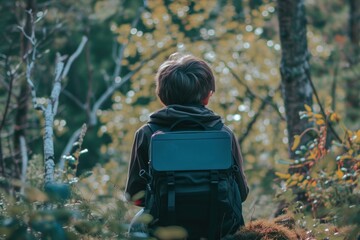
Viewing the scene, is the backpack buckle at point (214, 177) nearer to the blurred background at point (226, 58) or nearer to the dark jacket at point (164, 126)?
the dark jacket at point (164, 126)

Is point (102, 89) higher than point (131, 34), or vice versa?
point (131, 34)

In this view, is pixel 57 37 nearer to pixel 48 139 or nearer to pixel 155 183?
pixel 48 139

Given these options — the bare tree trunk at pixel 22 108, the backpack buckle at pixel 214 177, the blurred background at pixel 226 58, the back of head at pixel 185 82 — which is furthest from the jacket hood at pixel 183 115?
the blurred background at pixel 226 58

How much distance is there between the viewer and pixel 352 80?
1466 centimetres

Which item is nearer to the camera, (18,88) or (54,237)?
(54,237)

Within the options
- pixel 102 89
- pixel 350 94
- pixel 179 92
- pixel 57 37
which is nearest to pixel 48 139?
pixel 179 92

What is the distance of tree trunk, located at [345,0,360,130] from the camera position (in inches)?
595

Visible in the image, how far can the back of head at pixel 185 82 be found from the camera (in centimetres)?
408

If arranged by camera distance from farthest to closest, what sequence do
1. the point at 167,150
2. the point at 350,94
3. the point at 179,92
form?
the point at 350,94, the point at 179,92, the point at 167,150

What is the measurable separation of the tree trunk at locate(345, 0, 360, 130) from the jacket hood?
35.0ft

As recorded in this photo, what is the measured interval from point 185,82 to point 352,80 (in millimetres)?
11134

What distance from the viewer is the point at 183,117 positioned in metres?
3.88

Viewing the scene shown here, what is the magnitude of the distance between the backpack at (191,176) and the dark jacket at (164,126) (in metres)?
0.17

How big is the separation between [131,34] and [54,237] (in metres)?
10.4
